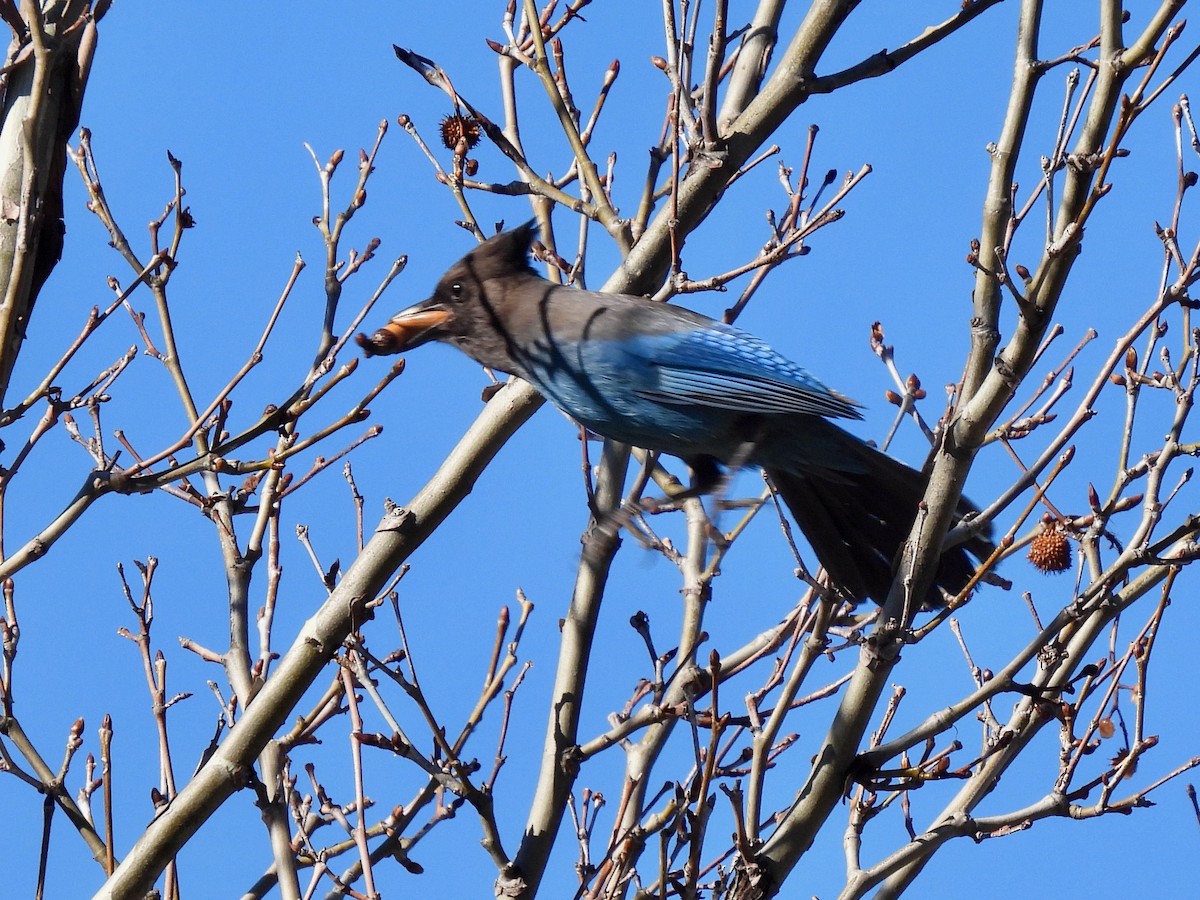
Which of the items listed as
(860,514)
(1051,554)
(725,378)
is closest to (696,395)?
(725,378)

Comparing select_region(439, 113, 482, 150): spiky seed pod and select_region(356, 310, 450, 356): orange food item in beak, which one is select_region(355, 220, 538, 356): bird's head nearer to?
select_region(356, 310, 450, 356): orange food item in beak

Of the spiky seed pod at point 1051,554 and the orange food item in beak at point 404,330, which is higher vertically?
the orange food item in beak at point 404,330

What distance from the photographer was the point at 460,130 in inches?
196

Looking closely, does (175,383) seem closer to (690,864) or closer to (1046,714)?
(690,864)

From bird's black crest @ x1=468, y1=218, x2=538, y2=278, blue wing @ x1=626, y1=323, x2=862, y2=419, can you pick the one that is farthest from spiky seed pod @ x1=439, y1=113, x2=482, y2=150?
blue wing @ x1=626, y1=323, x2=862, y2=419

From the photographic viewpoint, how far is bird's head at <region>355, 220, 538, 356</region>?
190 inches

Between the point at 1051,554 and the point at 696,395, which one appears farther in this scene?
the point at 696,395

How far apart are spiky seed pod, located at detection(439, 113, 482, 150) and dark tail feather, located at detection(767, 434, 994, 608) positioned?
1.68 meters

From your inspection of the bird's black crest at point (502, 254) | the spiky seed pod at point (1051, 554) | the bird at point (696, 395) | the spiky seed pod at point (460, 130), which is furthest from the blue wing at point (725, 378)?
the spiky seed pod at point (460, 130)

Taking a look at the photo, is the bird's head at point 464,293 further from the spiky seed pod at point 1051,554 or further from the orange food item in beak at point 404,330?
the spiky seed pod at point 1051,554

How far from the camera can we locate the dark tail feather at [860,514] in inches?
172

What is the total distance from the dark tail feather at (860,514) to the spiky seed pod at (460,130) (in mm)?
1677

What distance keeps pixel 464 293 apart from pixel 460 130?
587 millimetres

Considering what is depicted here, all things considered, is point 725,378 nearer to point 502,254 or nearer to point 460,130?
point 502,254
